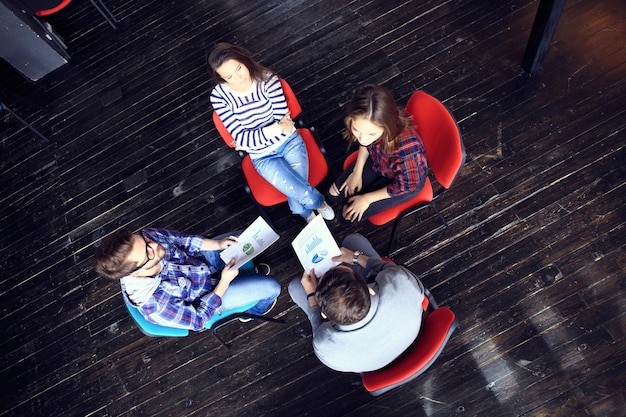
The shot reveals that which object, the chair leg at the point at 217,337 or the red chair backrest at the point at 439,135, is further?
the chair leg at the point at 217,337

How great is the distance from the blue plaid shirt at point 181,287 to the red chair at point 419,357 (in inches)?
37.8

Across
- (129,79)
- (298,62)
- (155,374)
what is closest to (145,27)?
(129,79)

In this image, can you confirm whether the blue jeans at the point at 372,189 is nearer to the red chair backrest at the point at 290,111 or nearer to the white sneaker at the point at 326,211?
the white sneaker at the point at 326,211

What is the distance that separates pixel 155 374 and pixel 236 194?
4.90 feet

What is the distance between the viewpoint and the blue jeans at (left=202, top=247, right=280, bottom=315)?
256 cm

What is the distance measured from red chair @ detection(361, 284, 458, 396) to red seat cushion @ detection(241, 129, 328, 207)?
3.88 feet

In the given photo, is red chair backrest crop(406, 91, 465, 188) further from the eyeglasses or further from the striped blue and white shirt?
the eyeglasses

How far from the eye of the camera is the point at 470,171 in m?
3.22

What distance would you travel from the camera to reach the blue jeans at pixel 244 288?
2.56 meters

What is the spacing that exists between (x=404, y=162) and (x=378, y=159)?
0.23 meters

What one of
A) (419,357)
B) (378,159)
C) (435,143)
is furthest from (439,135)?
(419,357)

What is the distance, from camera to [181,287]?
2.37 meters

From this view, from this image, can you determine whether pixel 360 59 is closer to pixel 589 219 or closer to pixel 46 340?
pixel 589 219

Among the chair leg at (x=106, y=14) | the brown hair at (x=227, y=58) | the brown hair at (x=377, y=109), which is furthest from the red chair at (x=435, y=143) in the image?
the chair leg at (x=106, y=14)
